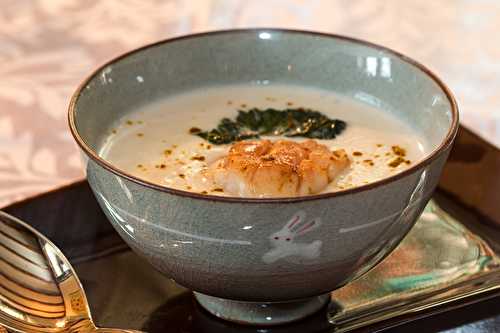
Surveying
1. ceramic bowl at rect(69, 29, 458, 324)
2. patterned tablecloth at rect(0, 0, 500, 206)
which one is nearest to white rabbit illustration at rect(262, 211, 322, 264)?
ceramic bowl at rect(69, 29, 458, 324)

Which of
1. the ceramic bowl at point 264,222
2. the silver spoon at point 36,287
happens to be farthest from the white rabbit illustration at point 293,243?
the silver spoon at point 36,287

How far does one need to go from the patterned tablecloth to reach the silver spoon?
502 millimetres

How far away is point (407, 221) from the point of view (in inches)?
38.7

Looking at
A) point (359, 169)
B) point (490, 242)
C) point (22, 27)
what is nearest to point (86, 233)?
point (359, 169)

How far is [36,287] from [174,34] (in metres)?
1.20

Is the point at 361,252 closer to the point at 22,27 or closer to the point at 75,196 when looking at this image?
the point at 75,196

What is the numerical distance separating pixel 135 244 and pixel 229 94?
0.41 metres

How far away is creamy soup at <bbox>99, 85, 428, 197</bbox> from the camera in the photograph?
1.09m

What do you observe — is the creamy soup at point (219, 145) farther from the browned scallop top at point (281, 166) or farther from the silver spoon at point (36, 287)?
the silver spoon at point (36, 287)

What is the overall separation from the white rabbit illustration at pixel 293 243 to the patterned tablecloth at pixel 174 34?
2.70 ft

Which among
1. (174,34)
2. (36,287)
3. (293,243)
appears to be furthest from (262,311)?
(174,34)

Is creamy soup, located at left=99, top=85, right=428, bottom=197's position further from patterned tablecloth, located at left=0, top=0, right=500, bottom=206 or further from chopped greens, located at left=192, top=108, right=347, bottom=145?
patterned tablecloth, located at left=0, top=0, right=500, bottom=206

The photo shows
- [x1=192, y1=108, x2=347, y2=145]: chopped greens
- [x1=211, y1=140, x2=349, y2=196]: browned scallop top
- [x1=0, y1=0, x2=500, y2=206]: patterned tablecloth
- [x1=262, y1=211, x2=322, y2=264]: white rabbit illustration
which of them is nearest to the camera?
[x1=262, y1=211, x2=322, y2=264]: white rabbit illustration

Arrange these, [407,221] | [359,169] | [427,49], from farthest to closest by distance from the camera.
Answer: [427,49] → [359,169] → [407,221]
